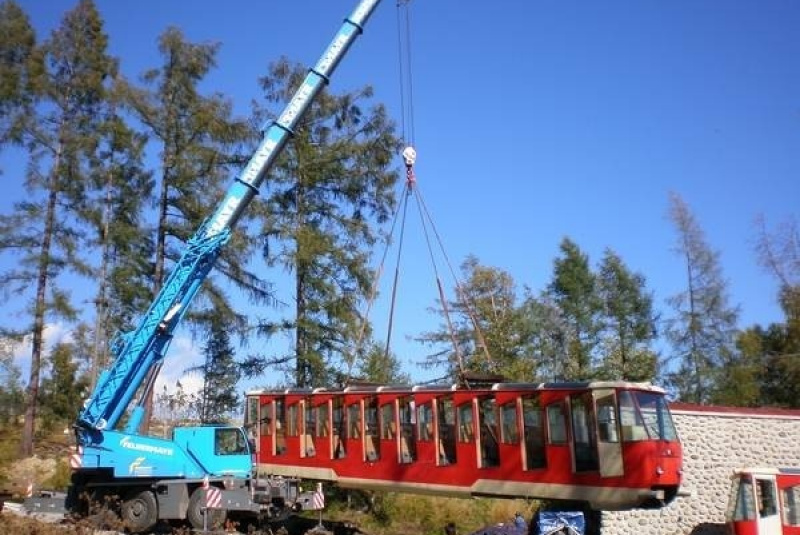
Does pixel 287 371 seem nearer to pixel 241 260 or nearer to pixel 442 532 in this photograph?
pixel 241 260

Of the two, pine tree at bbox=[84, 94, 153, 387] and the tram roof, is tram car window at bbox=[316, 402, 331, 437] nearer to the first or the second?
the tram roof

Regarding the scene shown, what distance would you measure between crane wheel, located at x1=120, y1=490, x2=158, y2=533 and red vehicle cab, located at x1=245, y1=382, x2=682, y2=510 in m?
2.82

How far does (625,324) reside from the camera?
122ft

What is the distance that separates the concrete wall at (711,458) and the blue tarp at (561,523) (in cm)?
155

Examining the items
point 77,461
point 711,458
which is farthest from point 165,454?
point 711,458

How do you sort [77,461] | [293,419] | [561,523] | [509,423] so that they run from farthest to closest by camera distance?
[293,419] < [77,461] < [561,523] < [509,423]

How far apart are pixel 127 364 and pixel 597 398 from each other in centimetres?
995

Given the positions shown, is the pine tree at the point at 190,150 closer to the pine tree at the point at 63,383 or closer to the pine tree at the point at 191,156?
the pine tree at the point at 191,156

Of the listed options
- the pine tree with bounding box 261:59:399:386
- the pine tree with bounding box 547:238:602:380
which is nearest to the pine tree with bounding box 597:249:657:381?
the pine tree with bounding box 547:238:602:380

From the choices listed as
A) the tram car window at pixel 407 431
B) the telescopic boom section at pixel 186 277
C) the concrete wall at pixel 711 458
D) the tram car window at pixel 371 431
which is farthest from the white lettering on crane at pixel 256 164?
the concrete wall at pixel 711 458

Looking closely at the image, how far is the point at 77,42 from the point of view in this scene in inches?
1104

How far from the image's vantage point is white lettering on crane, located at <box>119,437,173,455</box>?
53.9ft

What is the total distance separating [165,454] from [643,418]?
10.0 meters

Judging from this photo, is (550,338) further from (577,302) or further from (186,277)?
(186,277)
